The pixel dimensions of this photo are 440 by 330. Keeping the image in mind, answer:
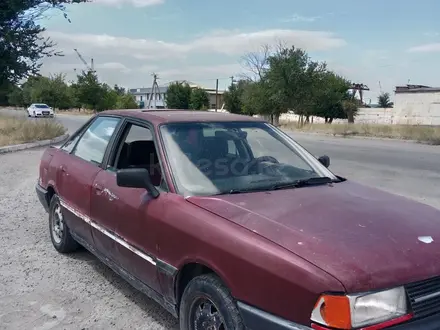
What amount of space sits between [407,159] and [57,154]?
12518mm

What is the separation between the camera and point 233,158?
3.65 metres

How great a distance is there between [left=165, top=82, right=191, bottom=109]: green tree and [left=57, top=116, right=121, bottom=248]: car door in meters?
69.8

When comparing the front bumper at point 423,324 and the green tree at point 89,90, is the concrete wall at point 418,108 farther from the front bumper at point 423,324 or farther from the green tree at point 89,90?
the front bumper at point 423,324

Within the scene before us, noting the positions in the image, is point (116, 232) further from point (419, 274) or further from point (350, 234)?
point (419, 274)

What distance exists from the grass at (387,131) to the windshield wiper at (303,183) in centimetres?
2109

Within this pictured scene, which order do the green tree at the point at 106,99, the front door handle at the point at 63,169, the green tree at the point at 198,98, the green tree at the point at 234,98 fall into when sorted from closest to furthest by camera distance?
the front door handle at the point at 63,169, the green tree at the point at 234,98, the green tree at the point at 106,99, the green tree at the point at 198,98

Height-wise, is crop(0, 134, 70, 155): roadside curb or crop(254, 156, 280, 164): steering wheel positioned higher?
crop(254, 156, 280, 164): steering wheel

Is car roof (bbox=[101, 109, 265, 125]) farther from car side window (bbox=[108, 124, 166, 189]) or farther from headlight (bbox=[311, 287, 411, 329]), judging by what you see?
headlight (bbox=[311, 287, 411, 329])

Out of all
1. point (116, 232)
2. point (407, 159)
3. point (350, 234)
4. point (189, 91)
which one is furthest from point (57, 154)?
point (189, 91)

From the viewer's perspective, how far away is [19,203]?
7.30 m

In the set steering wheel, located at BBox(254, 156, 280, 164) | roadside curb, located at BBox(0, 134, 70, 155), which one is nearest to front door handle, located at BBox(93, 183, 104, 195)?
steering wheel, located at BBox(254, 156, 280, 164)

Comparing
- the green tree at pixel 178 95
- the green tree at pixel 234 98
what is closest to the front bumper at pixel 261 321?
the green tree at pixel 234 98

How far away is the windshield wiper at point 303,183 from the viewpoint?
332cm

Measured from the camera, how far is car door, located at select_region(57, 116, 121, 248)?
4184 mm
